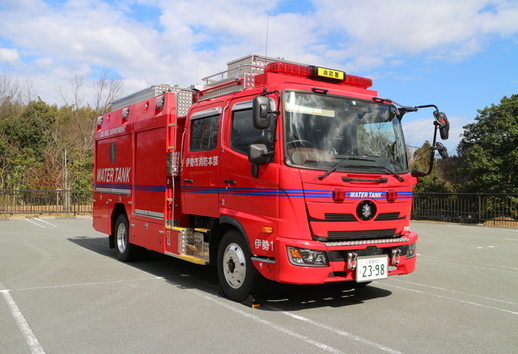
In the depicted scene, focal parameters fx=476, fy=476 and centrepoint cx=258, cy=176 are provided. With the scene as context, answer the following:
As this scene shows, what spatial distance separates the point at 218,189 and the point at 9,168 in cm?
2694

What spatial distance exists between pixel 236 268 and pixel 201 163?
1759mm

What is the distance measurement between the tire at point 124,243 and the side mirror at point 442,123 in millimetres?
6184

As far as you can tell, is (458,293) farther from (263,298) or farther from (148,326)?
(148,326)

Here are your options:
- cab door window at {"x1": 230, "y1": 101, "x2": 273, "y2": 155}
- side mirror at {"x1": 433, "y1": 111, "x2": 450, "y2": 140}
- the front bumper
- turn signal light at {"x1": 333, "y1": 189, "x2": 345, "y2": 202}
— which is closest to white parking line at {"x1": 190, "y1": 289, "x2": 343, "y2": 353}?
the front bumper

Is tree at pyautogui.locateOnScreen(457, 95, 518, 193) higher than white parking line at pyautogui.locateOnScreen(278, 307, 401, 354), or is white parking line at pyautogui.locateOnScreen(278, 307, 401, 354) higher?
tree at pyautogui.locateOnScreen(457, 95, 518, 193)

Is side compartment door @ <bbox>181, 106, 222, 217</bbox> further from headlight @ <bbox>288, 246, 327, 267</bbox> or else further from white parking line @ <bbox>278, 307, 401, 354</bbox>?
white parking line @ <bbox>278, 307, 401, 354</bbox>

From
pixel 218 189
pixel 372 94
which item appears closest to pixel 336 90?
pixel 372 94

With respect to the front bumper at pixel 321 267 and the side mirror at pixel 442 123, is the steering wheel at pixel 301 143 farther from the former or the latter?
the side mirror at pixel 442 123

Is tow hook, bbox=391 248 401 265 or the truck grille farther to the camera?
tow hook, bbox=391 248 401 265

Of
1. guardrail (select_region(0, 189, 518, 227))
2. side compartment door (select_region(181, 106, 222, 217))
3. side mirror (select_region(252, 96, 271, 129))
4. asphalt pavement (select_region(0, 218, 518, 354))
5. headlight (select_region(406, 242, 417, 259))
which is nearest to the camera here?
asphalt pavement (select_region(0, 218, 518, 354))

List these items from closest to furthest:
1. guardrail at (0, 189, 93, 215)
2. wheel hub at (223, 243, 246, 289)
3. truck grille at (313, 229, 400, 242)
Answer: truck grille at (313, 229, 400, 242), wheel hub at (223, 243, 246, 289), guardrail at (0, 189, 93, 215)

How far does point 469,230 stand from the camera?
16.7 m

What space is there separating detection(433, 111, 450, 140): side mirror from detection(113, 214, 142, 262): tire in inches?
243

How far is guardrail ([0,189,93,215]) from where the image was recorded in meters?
21.2
